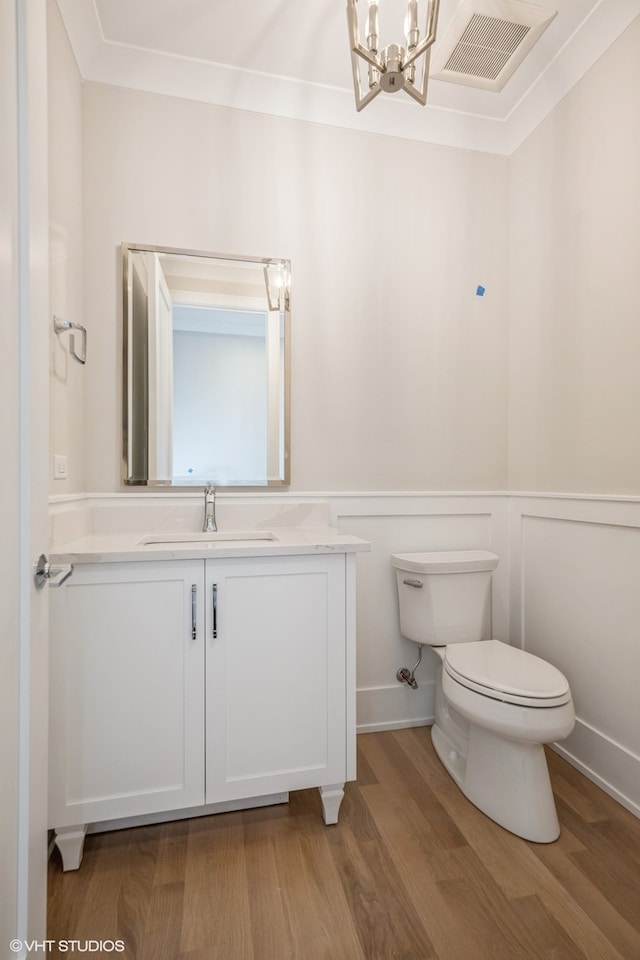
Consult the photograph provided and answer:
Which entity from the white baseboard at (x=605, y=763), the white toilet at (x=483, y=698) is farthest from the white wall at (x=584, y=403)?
the white toilet at (x=483, y=698)

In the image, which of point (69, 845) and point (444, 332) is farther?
point (444, 332)

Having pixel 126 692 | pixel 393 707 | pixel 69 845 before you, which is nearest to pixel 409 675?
pixel 393 707

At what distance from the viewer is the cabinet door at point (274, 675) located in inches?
52.6

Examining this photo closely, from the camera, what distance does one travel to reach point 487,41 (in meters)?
1.62

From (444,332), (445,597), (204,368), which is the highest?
(444,332)

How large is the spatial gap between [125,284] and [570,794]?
2431 millimetres

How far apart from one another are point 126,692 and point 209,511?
0.67 m

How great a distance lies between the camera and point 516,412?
6.86 ft

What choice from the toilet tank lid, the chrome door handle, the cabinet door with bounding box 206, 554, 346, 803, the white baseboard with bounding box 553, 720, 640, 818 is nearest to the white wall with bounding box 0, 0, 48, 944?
the chrome door handle

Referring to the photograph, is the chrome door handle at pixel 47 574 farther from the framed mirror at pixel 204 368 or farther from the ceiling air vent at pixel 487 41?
the ceiling air vent at pixel 487 41

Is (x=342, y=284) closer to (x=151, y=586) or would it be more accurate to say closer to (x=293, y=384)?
(x=293, y=384)

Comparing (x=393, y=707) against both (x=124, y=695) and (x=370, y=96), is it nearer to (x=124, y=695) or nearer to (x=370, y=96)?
(x=124, y=695)

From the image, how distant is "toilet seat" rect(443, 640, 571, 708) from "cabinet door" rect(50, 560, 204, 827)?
846mm

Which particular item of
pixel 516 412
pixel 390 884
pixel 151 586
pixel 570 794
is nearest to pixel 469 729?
pixel 570 794
